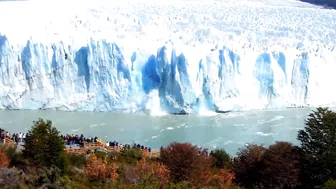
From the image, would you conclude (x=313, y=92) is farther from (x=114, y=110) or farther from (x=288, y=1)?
(x=288, y=1)

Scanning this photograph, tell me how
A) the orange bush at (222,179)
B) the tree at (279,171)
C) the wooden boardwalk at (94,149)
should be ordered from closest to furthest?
1. the tree at (279,171)
2. the orange bush at (222,179)
3. the wooden boardwalk at (94,149)

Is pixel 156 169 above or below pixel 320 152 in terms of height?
below

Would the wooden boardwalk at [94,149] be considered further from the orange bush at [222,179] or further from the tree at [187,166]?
the tree at [187,166]

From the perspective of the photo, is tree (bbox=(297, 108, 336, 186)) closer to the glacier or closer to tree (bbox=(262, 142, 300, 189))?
tree (bbox=(262, 142, 300, 189))

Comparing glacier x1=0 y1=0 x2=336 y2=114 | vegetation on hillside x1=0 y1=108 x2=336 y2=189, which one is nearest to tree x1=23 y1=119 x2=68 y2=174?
vegetation on hillside x1=0 y1=108 x2=336 y2=189

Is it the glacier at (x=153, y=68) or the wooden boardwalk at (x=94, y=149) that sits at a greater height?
the glacier at (x=153, y=68)

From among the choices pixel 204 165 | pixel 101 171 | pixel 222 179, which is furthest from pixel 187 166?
pixel 101 171

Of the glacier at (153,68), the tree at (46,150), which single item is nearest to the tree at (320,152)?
the tree at (46,150)

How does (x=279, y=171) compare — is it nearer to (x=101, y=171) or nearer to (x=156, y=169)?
(x=156, y=169)
